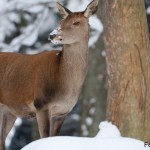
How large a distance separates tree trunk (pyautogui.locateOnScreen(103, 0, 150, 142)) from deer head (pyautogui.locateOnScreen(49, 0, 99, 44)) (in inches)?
14.2

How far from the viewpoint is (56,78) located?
9328 millimetres

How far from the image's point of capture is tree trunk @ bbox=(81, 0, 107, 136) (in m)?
15.9

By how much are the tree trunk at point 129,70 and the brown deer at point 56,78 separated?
1.35 ft

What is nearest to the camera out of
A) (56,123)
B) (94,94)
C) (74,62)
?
(74,62)

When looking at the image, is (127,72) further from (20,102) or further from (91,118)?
(91,118)

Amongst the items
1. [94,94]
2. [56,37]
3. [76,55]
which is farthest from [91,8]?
[94,94]

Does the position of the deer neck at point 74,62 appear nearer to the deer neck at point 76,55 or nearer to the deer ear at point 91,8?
the deer neck at point 76,55

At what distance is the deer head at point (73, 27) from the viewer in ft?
29.5

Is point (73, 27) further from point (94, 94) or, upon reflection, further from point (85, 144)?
point (94, 94)

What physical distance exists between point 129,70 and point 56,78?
3.24ft

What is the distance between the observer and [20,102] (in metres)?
9.66

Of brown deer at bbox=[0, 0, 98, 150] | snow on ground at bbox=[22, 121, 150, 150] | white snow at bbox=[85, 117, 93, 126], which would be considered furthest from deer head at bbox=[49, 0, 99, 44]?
white snow at bbox=[85, 117, 93, 126]

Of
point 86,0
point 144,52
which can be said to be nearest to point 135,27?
point 144,52

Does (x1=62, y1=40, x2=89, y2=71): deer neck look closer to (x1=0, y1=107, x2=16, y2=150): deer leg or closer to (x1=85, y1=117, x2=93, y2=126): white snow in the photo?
(x1=0, y1=107, x2=16, y2=150): deer leg
